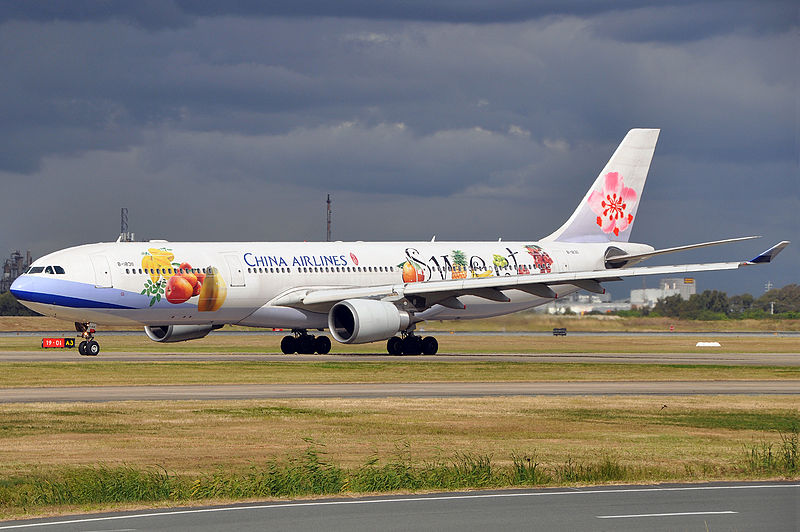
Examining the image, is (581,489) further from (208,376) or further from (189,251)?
(189,251)

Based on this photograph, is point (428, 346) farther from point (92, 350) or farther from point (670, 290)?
point (670, 290)

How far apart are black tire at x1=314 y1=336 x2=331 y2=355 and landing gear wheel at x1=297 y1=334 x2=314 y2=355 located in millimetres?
227

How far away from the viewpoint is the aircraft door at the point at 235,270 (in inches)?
2256

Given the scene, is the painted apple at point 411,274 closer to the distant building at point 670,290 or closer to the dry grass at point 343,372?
the dry grass at point 343,372

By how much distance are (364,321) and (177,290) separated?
8735 mm

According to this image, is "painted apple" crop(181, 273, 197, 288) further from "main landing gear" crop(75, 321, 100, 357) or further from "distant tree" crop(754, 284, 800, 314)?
"distant tree" crop(754, 284, 800, 314)

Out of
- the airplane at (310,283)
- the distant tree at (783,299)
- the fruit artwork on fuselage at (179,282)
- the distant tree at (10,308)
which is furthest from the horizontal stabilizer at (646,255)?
the distant tree at (10,308)

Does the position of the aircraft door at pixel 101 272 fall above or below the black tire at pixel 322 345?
above

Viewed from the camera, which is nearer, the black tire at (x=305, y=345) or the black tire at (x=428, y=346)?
the black tire at (x=428, y=346)

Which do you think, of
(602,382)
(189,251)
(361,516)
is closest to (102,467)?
(361,516)

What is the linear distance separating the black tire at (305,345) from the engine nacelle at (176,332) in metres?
4.34

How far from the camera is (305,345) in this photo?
62625 millimetres

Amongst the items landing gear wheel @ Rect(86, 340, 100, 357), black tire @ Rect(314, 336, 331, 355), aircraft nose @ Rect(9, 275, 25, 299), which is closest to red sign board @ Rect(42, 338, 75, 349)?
landing gear wheel @ Rect(86, 340, 100, 357)

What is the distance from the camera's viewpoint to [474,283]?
58281 mm
